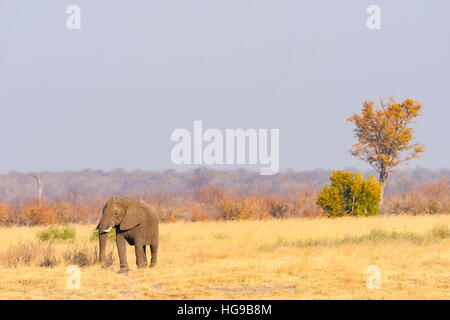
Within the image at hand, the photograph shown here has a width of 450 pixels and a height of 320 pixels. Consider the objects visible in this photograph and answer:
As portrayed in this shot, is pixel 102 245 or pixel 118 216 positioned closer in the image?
pixel 118 216

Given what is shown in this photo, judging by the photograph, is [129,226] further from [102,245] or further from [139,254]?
[102,245]

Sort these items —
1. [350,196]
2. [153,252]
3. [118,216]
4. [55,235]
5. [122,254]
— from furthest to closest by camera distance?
[350,196], [55,235], [153,252], [118,216], [122,254]

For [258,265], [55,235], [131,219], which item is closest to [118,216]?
[131,219]

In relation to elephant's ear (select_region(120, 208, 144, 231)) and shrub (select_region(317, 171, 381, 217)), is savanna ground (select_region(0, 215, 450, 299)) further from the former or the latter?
shrub (select_region(317, 171, 381, 217))

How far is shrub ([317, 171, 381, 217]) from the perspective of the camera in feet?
95.5

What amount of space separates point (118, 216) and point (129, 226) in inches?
12.4

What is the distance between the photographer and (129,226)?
1530 centimetres

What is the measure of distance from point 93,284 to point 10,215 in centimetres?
2286

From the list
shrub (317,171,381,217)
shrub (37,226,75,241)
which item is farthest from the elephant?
shrub (317,171,381,217)

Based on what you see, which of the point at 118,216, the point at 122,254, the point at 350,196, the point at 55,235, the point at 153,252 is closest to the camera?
the point at 122,254
